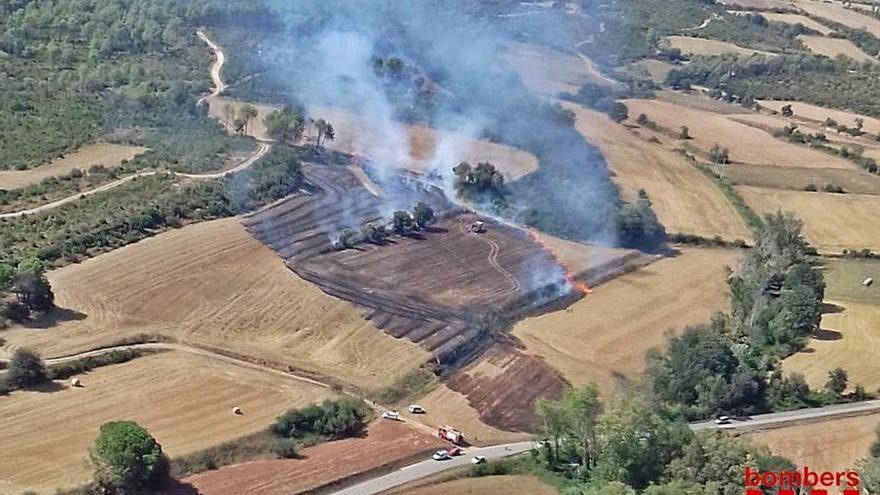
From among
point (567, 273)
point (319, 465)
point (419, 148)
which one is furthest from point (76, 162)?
point (319, 465)

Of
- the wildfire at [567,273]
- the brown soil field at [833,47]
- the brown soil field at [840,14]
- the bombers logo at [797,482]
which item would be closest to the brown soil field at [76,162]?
the wildfire at [567,273]

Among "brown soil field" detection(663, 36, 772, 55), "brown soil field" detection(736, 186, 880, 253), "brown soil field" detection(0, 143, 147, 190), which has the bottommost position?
"brown soil field" detection(736, 186, 880, 253)

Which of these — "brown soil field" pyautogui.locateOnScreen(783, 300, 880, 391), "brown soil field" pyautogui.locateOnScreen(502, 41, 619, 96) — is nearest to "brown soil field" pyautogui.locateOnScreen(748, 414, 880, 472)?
"brown soil field" pyautogui.locateOnScreen(783, 300, 880, 391)

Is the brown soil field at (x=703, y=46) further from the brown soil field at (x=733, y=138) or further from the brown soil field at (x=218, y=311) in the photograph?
the brown soil field at (x=218, y=311)

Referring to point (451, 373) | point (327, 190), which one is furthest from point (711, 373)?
point (327, 190)

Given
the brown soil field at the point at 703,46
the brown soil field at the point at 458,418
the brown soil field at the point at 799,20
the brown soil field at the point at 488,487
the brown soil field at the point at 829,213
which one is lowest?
the brown soil field at the point at 458,418

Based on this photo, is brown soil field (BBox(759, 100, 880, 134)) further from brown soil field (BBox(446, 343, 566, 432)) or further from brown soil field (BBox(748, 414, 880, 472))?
brown soil field (BBox(446, 343, 566, 432))
